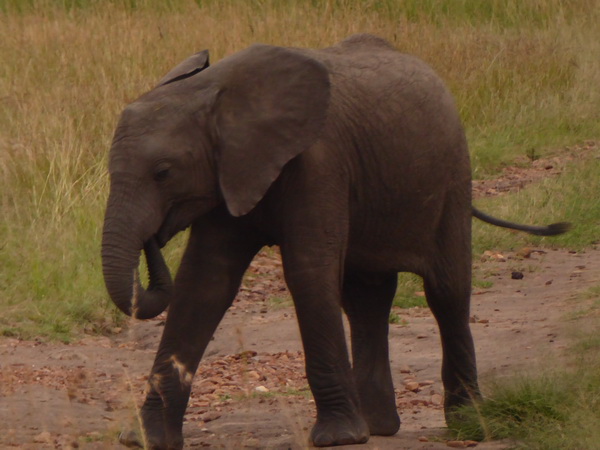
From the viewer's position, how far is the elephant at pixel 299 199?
4523 mm

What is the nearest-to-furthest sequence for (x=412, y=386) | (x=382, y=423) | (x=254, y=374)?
(x=382, y=423) < (x=412, y=386) < (x=254, y=374)

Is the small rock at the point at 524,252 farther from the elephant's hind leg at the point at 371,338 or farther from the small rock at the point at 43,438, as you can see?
the small rock at the point at 43,438

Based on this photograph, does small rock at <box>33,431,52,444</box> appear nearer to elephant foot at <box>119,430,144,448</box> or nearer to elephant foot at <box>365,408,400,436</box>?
elephant foot at <box>119,430,144,448</box>

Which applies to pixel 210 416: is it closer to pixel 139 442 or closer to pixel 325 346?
pixel 139 442

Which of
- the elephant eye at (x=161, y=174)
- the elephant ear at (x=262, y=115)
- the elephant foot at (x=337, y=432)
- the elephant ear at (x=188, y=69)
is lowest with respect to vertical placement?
the elephant foot at (x=337, y=432)

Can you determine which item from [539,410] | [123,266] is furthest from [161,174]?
[539,410]

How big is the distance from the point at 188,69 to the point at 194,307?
0.86 m

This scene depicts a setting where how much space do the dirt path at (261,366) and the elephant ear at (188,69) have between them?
3.45ft

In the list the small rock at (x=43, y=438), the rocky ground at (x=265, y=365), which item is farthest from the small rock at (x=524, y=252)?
the small rock at (x=43, y=438)

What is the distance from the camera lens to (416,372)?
21.3 ft

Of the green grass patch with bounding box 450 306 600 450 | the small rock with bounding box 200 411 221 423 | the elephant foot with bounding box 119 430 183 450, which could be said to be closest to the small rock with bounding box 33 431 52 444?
the elephant foot with bounding box 119 430 183 450

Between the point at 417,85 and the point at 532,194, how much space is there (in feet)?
15.8

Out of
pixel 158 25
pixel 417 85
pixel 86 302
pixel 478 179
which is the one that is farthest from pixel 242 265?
pixel 158 25

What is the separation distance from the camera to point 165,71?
1141cm
